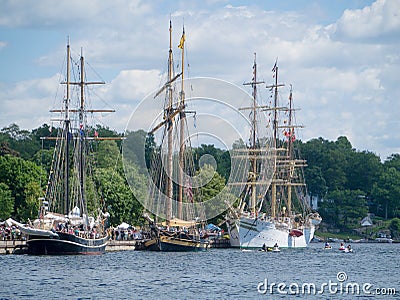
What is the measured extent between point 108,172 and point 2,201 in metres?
26.7

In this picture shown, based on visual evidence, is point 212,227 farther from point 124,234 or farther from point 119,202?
point 124,234

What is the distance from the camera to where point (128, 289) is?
64125mm

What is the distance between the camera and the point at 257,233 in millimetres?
129250

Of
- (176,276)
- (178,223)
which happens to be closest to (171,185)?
(178,223)

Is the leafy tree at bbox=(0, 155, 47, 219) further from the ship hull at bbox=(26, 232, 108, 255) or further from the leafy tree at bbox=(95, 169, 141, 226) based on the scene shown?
the ship hull at bbox=(26, 232, 108, 255)

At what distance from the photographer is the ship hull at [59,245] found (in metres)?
89.8

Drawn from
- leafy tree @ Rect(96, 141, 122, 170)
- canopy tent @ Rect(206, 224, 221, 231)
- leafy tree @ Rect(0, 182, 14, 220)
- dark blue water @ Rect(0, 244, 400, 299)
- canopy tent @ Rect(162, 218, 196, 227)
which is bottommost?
dark blue water @ Rect(0, 244, 400, 299)

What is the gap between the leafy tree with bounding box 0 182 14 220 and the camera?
119188 mm

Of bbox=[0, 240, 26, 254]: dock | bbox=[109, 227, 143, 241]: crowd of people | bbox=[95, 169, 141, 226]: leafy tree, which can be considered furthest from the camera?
bbox=[95, 169, 141, 226]: leafy tree

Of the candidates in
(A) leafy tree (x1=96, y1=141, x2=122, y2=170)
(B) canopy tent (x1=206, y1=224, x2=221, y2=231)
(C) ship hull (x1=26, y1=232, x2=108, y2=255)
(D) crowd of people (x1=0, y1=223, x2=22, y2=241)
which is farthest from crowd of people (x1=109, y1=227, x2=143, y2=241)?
(A) leafy tree (x1=96, y1=141, x2=122, y2=170)

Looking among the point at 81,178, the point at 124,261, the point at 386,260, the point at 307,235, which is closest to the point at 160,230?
the point at 81,178

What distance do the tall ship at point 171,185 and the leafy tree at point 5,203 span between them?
707 inches

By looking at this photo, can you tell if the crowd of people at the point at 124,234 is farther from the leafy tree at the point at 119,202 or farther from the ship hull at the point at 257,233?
the ship hull at the point at 257,233

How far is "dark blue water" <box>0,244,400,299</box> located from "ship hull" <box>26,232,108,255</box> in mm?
1540
